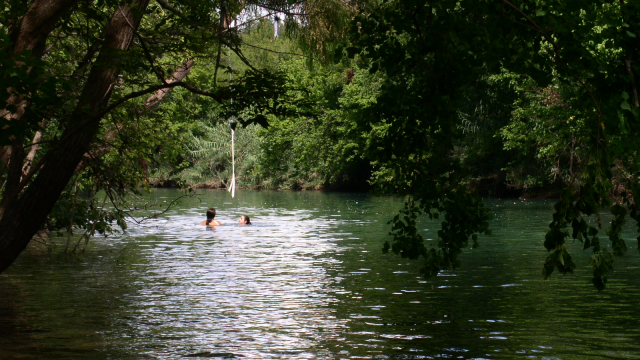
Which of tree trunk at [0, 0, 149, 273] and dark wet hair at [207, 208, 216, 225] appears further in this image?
dark wet hair at [207, 208, 216, 225]

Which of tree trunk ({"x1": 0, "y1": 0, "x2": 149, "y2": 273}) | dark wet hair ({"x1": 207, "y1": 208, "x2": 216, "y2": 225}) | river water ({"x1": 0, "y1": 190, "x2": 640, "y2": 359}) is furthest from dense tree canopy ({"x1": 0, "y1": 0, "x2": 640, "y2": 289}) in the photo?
dark wet hair ({"x1": 207, "y1": 208, "x2": 216, "y2": 225})

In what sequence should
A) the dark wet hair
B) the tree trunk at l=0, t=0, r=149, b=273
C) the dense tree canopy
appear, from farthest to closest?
the dark wet hair → the tree trunk at l=0, t=0, r=149, b=273 → the dense tree canopy

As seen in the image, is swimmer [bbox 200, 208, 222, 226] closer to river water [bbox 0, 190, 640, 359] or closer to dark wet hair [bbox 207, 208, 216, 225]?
dark wet hair [bbox 207, 208, 216, 225]

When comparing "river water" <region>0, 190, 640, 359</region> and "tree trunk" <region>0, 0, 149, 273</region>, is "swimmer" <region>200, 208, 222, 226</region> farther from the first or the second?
"tree trunk" <region>0, 0, 149, 273</region>

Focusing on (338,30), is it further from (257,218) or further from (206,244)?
(257,218)

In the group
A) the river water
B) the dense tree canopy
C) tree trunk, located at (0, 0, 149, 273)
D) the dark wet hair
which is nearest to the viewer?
the dense tree canopy

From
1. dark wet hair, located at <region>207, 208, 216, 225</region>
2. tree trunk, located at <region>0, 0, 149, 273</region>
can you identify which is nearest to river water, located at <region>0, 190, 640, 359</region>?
tree trunk, located at <region>0, 0, 149, 273</region>

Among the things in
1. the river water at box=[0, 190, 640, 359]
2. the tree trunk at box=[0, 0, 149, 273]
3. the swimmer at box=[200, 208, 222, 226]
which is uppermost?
the tree trunk at box=[0, 0, 149, 273]

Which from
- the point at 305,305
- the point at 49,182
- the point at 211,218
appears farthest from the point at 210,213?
the point at 49,182

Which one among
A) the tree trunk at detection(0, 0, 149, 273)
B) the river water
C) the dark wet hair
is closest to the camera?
the tree trunk at detection(0, 0, 149, 273)

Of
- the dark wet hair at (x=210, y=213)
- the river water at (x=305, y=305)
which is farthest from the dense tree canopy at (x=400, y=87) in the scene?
the dark wet hair at (x=210, y=213)

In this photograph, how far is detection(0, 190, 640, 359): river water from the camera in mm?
8219

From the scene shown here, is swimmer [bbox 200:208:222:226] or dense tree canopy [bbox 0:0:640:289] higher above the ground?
dense tree canopy [bbox 0:0:640:289]

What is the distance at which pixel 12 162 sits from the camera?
9328 mm
